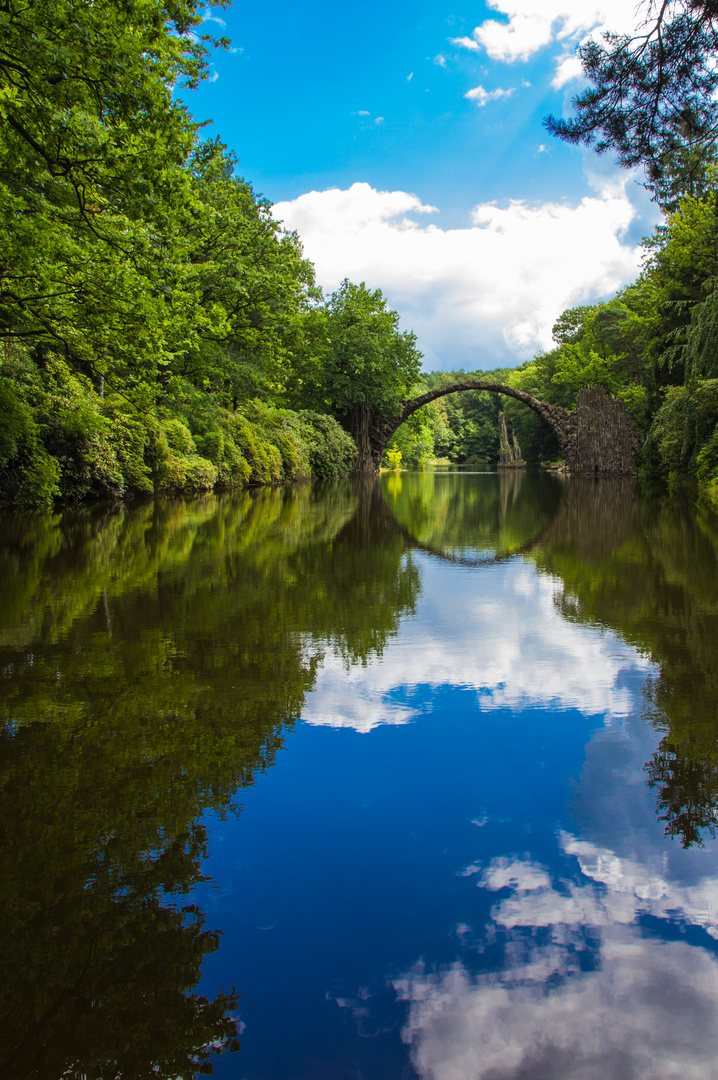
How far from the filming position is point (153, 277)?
36.2 ft

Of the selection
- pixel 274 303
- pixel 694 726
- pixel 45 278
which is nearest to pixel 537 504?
pixel 274 303

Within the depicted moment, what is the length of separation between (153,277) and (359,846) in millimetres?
10703

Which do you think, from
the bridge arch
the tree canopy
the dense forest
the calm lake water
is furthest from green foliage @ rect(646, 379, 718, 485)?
the bridge arch

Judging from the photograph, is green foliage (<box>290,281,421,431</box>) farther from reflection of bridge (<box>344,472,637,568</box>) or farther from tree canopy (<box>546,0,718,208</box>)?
tree canopy (<box>546,0,718,208</box>)

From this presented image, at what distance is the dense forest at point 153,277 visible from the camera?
28.9ft

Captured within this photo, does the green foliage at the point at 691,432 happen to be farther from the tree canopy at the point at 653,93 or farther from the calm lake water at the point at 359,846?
the calm lake water at the point at 359,846

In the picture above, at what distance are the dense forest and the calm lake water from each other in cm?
712

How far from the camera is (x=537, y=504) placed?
20.0 m

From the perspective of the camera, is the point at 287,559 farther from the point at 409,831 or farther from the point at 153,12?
the point at 153,12

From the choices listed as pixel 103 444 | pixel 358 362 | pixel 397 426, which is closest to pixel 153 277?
pixel 103 444

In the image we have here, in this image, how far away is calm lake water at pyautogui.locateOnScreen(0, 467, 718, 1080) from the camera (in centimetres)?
160

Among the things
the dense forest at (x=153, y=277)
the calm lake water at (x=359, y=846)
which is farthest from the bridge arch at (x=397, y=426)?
the calm lake water at (x=359, y=846)

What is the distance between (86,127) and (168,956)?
9371 millimetres

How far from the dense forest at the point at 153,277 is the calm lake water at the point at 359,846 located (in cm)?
712
